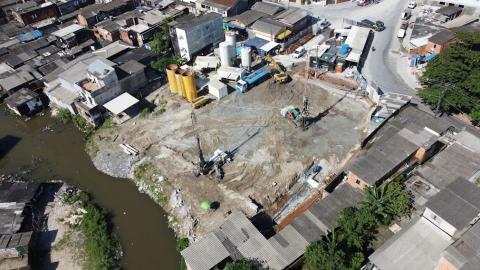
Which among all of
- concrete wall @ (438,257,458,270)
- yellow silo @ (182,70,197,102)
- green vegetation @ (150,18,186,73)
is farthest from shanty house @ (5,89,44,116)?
concrete wall @ (438,257,458,270)

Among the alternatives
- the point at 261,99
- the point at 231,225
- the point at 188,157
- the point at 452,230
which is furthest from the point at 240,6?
the point at 452,230

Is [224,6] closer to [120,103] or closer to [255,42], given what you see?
[255,42]

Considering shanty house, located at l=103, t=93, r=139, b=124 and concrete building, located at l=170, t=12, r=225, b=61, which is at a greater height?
concrete building, located at l=170, t=12, r=225, b=61

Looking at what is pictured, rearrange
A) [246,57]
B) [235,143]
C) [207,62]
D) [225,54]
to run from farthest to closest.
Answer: [207,62] < [225,54] < [246,57] < [235,143]

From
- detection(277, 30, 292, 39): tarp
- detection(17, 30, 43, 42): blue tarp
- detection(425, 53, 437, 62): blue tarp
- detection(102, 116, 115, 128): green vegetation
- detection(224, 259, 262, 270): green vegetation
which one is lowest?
detection(102, 116, 115, 128): green vegetation

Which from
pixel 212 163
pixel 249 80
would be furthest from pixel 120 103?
pixel 249 80

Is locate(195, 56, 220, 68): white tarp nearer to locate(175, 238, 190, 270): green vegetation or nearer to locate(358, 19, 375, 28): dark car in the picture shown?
locate(358, 19, 375, 28): dark car

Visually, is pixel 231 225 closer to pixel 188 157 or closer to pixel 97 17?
pixel 188 157

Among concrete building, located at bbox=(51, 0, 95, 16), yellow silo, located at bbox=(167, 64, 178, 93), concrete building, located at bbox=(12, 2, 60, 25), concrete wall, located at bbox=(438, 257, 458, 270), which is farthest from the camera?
concrete building, located at bbox=(51, 0, 95, 16)
